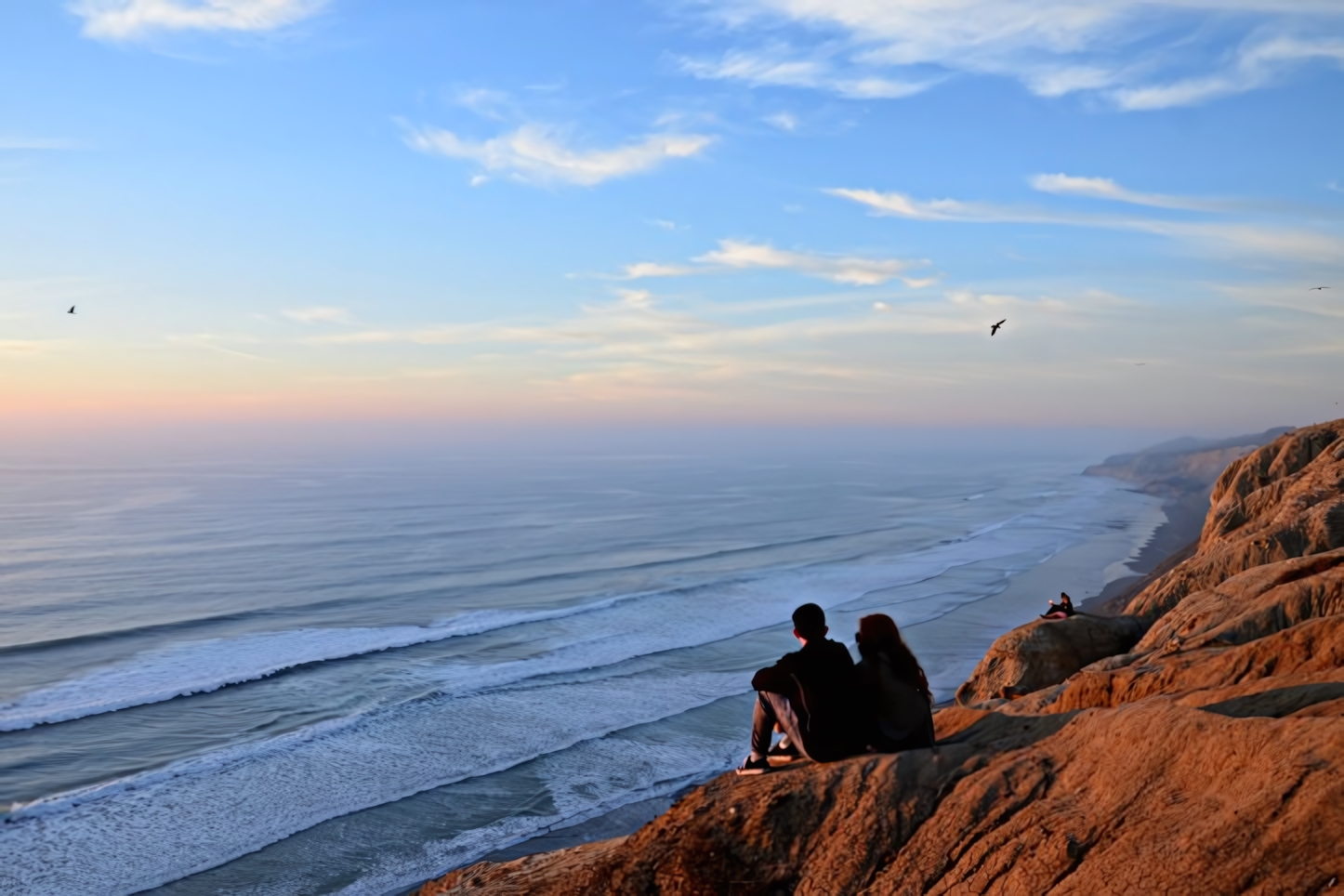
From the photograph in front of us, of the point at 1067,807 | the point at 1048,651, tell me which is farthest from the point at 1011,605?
the point at 1067,807

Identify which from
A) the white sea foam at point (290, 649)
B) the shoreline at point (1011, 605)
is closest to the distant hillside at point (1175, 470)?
the shoreline at point (1011, 605)

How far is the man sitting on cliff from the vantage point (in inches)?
324

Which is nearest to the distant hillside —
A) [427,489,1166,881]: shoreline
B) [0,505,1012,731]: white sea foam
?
[427,489,1166,881]: shoreline

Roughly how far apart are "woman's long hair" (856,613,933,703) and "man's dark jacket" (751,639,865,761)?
0.74 ft

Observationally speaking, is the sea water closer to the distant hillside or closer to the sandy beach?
the sandy beach

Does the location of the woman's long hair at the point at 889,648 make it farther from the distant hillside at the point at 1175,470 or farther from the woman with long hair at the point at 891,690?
the distant hillside at the point at 1175,470

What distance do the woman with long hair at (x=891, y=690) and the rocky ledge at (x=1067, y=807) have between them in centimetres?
22

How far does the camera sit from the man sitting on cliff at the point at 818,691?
27.0 ft

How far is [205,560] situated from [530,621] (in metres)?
25.5

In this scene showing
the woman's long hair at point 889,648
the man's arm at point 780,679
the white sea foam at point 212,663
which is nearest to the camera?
the woman's long hair at point 889,648

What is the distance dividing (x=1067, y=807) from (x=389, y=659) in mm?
29595

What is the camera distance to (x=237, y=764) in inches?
916

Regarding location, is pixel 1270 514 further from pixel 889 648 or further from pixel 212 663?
pixel 212 663

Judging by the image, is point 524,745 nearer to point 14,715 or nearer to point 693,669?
point 693,669
